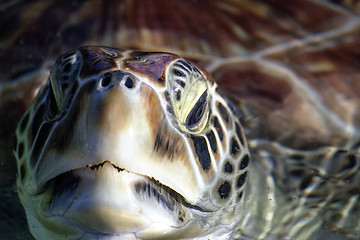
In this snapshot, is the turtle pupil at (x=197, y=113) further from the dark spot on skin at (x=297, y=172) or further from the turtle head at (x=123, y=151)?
the dark spot on skin at (x=297, y=172)

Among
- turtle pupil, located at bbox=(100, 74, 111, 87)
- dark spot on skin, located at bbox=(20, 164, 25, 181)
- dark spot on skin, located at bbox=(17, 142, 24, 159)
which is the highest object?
turtle pupil, located at bbox=(100, 74, 111, 87)

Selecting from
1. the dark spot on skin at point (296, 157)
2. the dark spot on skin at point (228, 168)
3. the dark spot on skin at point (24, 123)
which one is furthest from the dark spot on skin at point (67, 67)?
the dark spot on skin at point (296, 157)

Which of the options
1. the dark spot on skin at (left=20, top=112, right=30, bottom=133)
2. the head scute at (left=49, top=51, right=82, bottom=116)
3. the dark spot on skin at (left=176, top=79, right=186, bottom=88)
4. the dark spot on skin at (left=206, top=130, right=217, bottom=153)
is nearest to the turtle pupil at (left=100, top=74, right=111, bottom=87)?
the head scute at (left=49, top=51, right=82, bottom=116)

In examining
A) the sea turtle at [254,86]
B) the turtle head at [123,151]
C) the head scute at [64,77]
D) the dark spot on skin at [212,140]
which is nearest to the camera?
the turtle head at [123,151]

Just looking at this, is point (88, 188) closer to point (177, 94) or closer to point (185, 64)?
point (177, 94)

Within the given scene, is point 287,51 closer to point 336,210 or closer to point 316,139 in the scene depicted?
point 316,139

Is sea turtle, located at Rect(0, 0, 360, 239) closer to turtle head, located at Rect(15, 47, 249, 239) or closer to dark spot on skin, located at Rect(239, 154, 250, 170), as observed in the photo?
dark spot on skin, located at Rect(239, 154, 250, 170)

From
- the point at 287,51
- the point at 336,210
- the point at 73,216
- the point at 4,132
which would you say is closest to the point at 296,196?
the point at 336,210
